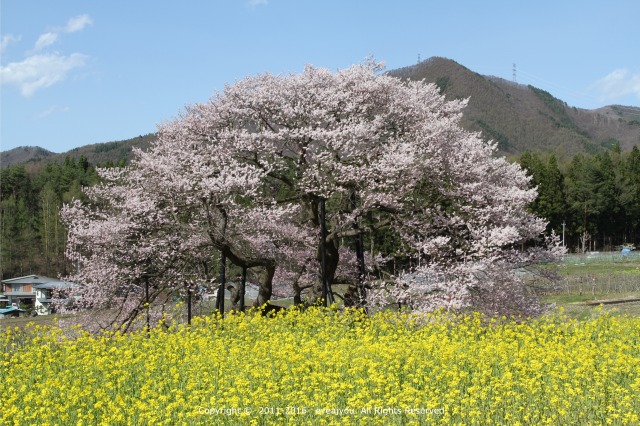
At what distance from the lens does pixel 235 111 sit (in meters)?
18.6

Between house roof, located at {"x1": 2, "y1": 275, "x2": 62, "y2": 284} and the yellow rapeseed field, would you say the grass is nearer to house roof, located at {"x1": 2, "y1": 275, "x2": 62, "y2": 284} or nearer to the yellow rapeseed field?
the yellow rapeseed field

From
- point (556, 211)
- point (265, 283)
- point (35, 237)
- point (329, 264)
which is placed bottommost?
point (35, 237)

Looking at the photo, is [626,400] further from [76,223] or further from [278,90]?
[76,223]

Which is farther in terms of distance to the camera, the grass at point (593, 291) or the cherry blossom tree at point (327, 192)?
the grass at point (593, 291)

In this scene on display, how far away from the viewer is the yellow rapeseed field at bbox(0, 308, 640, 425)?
762 centimetres

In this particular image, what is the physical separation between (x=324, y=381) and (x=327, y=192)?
9458mm

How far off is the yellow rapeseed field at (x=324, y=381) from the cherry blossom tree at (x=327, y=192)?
187 inches

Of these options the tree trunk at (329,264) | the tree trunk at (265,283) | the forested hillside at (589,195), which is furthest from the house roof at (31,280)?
the tree trunk at (329,264)

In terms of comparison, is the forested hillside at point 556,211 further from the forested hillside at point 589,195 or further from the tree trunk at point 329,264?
the tree trunk at point 329,264

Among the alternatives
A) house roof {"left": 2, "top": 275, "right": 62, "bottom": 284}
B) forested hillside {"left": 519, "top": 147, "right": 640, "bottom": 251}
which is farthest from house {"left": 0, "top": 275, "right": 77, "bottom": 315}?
forested hillside {"left": 519, "top": 147, "right": 640, "bottom": 251}

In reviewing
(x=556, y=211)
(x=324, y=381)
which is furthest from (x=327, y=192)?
(x=556, y=211)

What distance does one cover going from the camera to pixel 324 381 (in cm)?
872

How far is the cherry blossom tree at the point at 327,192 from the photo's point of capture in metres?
17.5

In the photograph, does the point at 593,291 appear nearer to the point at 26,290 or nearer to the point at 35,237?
the point at 26,290
